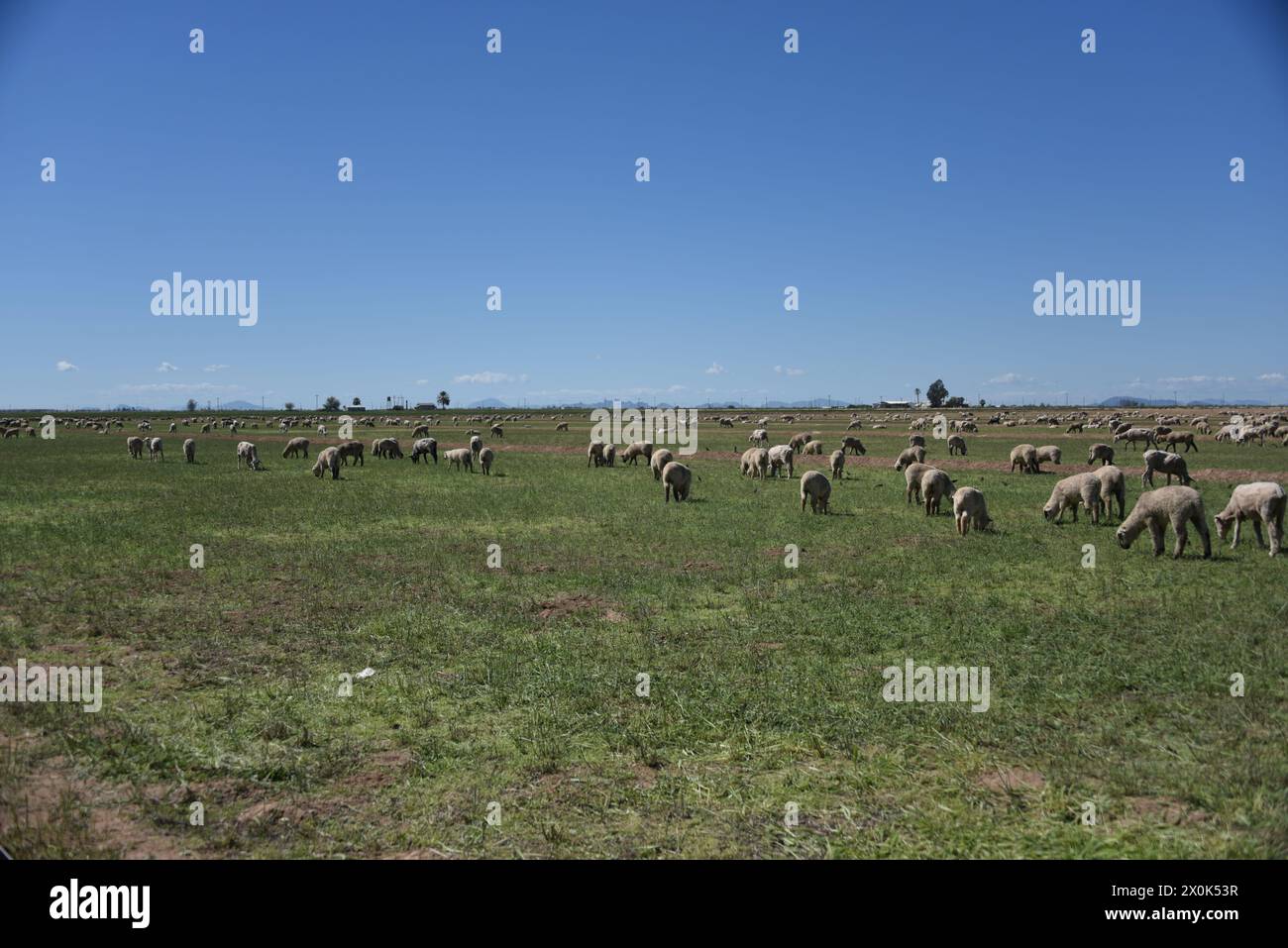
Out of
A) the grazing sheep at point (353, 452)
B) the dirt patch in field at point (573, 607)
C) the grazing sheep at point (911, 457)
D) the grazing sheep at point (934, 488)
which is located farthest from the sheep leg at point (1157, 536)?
the grazing sheep at point (353, 452)

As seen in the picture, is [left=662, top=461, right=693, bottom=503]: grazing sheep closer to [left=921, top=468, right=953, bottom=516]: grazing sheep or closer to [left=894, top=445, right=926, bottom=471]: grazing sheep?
[left=921, top=468, right=953, bottom=516]: grazing sheep

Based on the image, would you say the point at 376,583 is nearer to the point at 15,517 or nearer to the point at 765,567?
the point at 765,567

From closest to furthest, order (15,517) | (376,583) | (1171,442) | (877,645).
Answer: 1. (877,645)
2. (376,583)
3. (15,517)
4. (1171,442)

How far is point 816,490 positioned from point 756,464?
1247 centimetres

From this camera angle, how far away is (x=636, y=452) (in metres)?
43.1

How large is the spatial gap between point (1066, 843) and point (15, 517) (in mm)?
29485

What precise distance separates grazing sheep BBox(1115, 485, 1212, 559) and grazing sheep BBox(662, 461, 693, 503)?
13.8 metres

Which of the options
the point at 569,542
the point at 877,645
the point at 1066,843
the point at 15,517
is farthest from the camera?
the point at 15,517

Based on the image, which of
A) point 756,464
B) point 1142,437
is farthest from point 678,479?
point 1142,437

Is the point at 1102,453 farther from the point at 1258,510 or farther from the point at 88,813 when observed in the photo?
the point at 88,813

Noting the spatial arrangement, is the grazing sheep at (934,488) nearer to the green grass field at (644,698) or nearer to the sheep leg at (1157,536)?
the green grass field at (644,698)

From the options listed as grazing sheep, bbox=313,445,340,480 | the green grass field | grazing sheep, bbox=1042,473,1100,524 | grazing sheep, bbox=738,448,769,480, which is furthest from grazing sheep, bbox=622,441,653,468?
grazing sheep, bbox=1042,473,1100,524
